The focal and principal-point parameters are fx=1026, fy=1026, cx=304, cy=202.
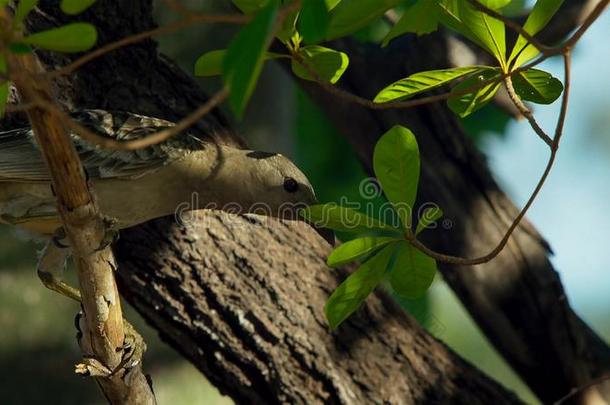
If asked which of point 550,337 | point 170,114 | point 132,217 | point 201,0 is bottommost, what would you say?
point 550,337

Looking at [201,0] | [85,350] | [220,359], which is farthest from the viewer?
[201,0]

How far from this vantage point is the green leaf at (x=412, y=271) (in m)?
2.96

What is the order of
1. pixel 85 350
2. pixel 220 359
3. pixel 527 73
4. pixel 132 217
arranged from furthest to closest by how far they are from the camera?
pixel 220 359
pixel 132 217
pixel 85 350
pixel 527 73

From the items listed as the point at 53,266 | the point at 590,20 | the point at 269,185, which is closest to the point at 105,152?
the point at 53,266

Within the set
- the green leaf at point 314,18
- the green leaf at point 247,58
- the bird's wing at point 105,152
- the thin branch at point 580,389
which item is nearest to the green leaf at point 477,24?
the green leaf at point 314,18

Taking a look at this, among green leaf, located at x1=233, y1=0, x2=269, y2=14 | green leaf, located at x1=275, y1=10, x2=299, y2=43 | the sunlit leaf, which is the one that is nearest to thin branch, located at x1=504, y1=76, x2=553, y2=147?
the sunlit leaf

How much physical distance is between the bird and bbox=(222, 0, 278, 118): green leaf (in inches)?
75.6

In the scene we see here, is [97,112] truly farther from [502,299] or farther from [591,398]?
[591,398]

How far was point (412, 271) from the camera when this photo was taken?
2.98 meters

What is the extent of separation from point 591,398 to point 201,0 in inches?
132

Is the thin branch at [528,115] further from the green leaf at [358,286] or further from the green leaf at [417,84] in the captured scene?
the green leaf at [358,286]

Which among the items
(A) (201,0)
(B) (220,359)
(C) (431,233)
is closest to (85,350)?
(B) (220,359)

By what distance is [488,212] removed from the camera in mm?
4750

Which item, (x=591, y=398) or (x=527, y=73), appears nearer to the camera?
(x=527, y=73)
